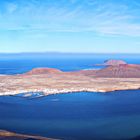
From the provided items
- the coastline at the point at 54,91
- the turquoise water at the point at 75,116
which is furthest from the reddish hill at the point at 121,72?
the turquoise water at the point at 75,116

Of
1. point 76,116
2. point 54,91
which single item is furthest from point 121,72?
point 76,116

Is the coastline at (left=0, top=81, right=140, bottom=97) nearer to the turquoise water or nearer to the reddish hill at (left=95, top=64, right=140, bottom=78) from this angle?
the turquoise water

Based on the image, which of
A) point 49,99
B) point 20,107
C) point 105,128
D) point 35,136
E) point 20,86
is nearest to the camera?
point 35,136

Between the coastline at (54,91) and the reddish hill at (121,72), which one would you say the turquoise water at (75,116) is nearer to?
the coastline at (54,91)

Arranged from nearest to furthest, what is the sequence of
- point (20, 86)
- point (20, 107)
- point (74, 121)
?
point (74, 121), point (20, 107), point (20, 86)

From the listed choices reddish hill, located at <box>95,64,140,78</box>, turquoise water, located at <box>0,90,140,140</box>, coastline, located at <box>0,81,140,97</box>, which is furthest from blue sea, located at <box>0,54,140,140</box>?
reddish hill, located at <box>95,64,140,78</box>

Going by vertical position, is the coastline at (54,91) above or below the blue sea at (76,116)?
above

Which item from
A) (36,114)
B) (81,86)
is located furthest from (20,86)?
(36,114)

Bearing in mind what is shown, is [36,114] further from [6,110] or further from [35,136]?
[35,136]
